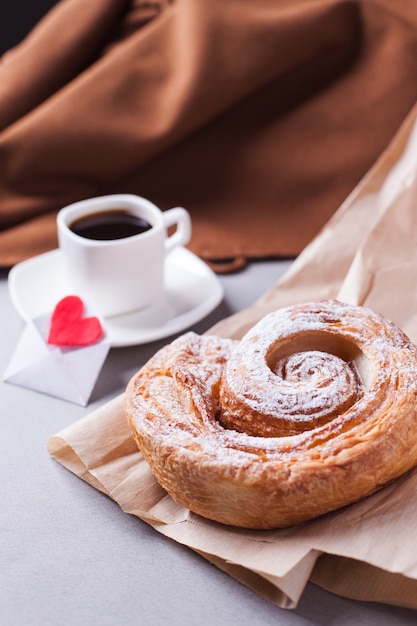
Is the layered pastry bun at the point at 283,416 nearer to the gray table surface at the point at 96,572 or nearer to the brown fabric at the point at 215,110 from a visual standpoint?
the gray table surface at the point at 96,572

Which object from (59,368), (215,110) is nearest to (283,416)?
(59,368)

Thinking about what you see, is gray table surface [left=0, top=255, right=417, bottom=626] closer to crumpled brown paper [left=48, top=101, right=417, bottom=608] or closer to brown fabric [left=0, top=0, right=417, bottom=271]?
crumpled brown paper [left=48, top=101, right=417, bottom=608]

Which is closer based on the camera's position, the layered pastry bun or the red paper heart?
the layered pastry bun

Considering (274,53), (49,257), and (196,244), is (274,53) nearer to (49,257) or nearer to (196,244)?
(196,244)

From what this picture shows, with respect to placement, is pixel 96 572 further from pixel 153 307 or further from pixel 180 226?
pixel 180 226

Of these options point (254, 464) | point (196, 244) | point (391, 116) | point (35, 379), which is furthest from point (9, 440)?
point (391, 116)

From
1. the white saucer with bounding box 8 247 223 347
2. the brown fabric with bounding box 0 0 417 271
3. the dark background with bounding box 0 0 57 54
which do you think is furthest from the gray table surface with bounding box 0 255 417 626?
the dark background with bounding box 0 0 57 54

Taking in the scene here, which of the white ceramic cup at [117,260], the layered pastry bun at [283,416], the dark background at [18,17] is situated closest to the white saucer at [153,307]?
the white ceramic cup at [117,260]
